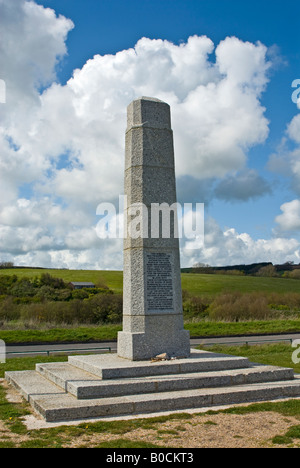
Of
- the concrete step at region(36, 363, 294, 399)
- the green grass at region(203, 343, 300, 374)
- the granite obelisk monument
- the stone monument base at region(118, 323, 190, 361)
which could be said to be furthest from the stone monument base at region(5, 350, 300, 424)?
the green grass at region(203, 343, 300, 374)

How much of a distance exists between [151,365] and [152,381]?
763 millimetres

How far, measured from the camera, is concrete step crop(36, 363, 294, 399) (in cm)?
828

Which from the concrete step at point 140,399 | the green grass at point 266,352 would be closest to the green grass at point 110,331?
the green grass at point 266,352

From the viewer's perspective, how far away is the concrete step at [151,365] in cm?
908

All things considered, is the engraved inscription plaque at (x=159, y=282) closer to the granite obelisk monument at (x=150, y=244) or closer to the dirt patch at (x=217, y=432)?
the granite obelisk monument at (x=150, y=244)

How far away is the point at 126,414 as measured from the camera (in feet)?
25.2

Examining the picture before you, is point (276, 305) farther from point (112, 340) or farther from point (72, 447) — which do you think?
point (72, 447)

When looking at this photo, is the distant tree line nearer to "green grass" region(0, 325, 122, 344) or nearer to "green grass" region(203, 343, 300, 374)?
"green grass" region(0, 325, 122, 344)

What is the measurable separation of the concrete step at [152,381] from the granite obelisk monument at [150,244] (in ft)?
4.13

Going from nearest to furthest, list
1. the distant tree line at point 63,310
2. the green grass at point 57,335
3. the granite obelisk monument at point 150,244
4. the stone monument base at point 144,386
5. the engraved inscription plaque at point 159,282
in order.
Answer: the stone monument base at point 144,386 → the granite obelisk monument at point 150,244 → the engraved inscription plaque at point 159,282 → the green grass at point 57,335 → the distant tree line at point 63,310

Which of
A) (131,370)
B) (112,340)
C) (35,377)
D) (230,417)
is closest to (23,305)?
(112,340)

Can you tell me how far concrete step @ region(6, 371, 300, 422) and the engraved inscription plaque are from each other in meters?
2.39

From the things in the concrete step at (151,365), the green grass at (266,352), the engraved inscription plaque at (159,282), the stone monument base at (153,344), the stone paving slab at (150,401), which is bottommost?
the green grass at (266,352)

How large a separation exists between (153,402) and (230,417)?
1.34 metres
